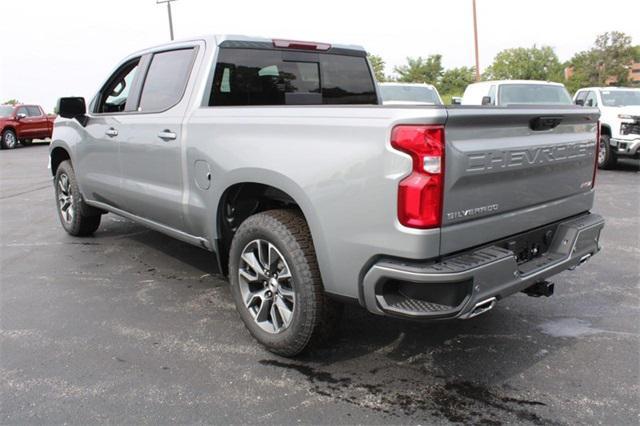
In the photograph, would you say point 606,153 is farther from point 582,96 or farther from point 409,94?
point 409,94

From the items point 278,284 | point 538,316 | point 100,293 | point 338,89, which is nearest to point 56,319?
point 100,293

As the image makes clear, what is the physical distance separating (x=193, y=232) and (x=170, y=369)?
1.09 m

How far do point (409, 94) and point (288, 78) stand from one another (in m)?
8.78

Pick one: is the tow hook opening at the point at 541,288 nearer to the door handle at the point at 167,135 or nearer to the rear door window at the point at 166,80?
the door handle at the point at 167,135

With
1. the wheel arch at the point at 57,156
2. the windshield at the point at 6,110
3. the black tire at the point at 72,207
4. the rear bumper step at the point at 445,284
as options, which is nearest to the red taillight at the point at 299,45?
the rear bumper step at the point at 445,284

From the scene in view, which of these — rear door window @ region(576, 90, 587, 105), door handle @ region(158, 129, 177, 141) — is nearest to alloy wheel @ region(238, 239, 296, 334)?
door handle @ region(158, 129, 177, 141)

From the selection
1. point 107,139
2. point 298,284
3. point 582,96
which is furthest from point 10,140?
point 298,284

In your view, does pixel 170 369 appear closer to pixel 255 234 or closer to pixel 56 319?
pixel 255 234

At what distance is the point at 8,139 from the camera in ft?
72.6

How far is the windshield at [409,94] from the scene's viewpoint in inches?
493

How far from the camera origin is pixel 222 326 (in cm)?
386

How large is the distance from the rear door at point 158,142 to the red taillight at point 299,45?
0.65m

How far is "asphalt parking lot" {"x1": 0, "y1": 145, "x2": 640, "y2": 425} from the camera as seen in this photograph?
2.79 meters

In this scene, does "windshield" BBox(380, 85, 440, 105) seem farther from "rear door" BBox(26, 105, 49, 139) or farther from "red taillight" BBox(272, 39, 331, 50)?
"rear door" BBox(26, 105, 49, 139)
